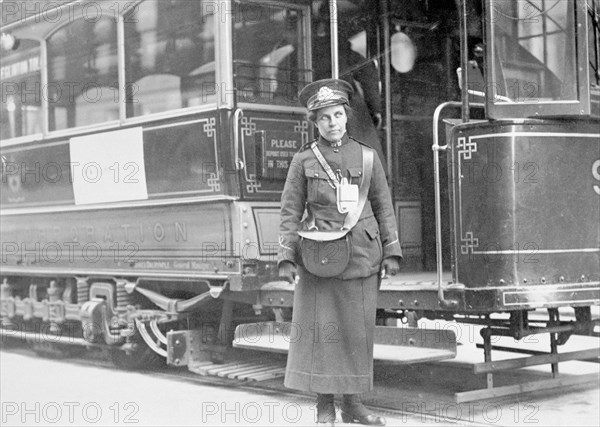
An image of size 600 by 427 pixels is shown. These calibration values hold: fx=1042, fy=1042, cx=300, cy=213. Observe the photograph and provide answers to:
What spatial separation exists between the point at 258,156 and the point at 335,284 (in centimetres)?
222

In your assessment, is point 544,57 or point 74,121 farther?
point 74,121

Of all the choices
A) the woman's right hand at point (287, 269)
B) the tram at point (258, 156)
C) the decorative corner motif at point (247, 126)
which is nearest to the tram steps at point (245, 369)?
the tram at point (258, 156)

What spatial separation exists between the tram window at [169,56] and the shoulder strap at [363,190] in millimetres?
2247

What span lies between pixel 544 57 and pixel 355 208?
180 centimetres

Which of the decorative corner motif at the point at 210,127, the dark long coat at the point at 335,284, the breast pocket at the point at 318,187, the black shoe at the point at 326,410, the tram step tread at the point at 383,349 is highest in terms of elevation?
the decorative corner motif at the point at 210,127

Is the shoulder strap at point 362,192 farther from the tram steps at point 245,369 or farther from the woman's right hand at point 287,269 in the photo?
the tram steps at point 245,369

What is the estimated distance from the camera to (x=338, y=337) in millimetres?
5562

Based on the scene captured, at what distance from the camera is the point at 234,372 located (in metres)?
7.78

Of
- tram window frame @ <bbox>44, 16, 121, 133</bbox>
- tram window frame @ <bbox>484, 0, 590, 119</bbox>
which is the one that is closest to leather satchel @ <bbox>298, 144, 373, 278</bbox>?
tram window frame @ <bbox>484, 0, 590, 119</bbox>

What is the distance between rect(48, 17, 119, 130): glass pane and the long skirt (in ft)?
12.3

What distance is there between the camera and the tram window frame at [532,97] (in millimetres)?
6355

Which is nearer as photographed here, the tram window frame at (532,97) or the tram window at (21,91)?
the tram window frame at (532,97)

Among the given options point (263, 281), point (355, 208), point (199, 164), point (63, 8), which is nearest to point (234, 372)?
point (263, 281)

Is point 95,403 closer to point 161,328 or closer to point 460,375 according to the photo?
point 161,328
